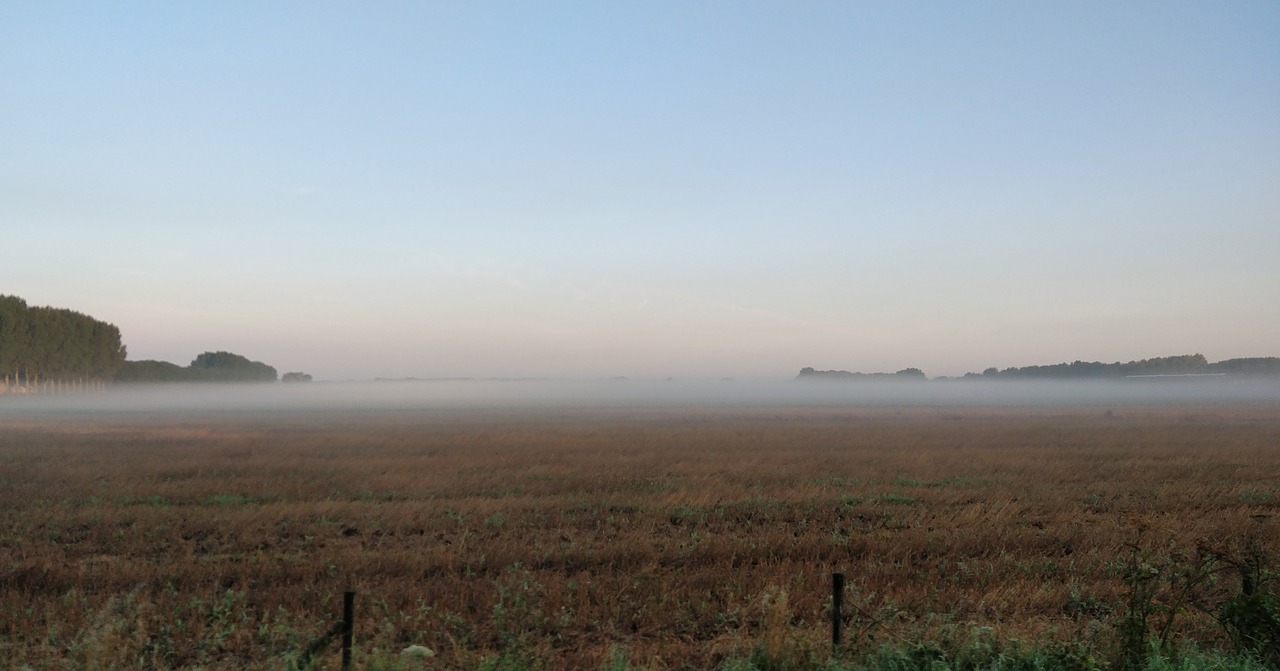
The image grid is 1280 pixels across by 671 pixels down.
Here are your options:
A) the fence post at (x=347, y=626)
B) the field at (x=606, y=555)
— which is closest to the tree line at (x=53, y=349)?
the field at (x=606, y=555)

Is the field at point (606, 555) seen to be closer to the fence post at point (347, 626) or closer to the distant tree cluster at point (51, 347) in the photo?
the fence post at point (347, 626)

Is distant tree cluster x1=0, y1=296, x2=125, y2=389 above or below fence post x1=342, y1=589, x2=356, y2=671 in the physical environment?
above

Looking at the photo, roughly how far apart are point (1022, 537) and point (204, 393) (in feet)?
587

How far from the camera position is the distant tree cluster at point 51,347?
4264 inches

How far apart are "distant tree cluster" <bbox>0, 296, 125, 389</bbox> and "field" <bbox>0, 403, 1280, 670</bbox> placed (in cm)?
10174

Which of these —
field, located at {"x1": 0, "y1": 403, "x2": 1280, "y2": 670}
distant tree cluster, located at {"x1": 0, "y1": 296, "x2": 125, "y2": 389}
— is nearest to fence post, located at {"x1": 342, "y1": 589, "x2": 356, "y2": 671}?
field, located at {"x1": 0, "y1": 403, "x2": 1280, "y2": 670}

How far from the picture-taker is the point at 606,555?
1329 centimetres

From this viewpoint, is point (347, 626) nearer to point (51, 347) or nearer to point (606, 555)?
point (606, 555)

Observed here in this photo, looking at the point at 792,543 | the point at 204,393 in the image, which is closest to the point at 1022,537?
the point at 792,543

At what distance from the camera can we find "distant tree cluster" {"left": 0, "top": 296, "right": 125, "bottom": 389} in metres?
108

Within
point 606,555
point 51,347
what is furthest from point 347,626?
point 51,347

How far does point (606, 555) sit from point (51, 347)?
440 feet

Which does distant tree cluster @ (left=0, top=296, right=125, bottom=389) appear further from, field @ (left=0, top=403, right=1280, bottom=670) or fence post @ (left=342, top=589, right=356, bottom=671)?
fence post @ (left=342, top=589, right=356, bottom=671)

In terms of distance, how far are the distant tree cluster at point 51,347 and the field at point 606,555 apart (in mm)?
101738
